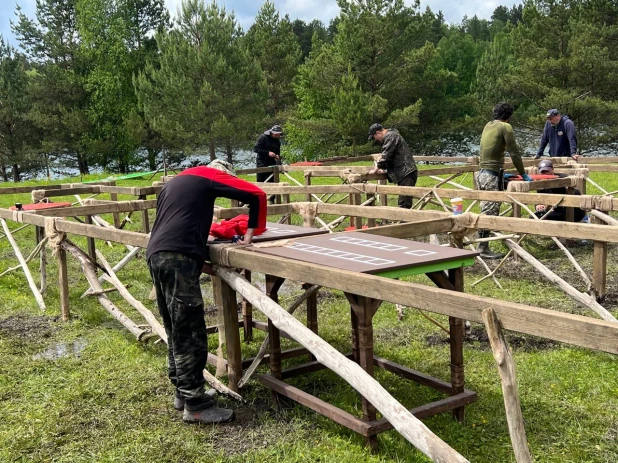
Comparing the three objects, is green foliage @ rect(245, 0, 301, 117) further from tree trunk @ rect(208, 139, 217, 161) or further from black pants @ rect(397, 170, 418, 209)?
black pants @ rect(397, 170, 418, 209)

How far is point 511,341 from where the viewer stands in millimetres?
5719

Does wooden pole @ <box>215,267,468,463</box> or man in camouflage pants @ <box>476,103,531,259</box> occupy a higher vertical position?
man in camouflage pants @ <box>476,103,531,259</box>

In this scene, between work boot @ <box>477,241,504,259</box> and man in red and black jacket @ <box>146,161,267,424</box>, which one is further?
work boot @ <box>477,241,504,259</box>

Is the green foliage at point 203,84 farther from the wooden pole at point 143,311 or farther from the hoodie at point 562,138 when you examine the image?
the wooden pole at point 143,311

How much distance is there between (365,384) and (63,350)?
144 inches

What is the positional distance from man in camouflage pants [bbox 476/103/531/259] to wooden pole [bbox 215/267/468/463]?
17.4ft

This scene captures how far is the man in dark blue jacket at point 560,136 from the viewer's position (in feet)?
36.3

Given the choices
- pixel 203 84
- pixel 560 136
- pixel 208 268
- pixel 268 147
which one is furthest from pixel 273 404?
pixel 203 84

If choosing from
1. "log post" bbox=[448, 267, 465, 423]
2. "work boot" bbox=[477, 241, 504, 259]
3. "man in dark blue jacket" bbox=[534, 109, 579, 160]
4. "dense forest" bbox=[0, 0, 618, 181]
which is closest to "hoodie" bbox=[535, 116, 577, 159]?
"man in dark blue jacket" bbox=[534, 109, 579, 160]

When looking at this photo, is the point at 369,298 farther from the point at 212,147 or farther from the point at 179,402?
the point at 212,147

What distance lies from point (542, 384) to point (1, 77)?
135 ft

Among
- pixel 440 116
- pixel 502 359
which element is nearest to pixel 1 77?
pixel 440 116

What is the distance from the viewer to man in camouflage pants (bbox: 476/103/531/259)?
877 cm

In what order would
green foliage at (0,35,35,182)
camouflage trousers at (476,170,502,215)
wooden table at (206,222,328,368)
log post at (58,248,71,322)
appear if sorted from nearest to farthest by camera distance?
wooden table at (206,222,328,368) → log post at (58,248,71,322) → camouflage trousers at (476,170,502,215) → green foliage at (0,35,35,182)
